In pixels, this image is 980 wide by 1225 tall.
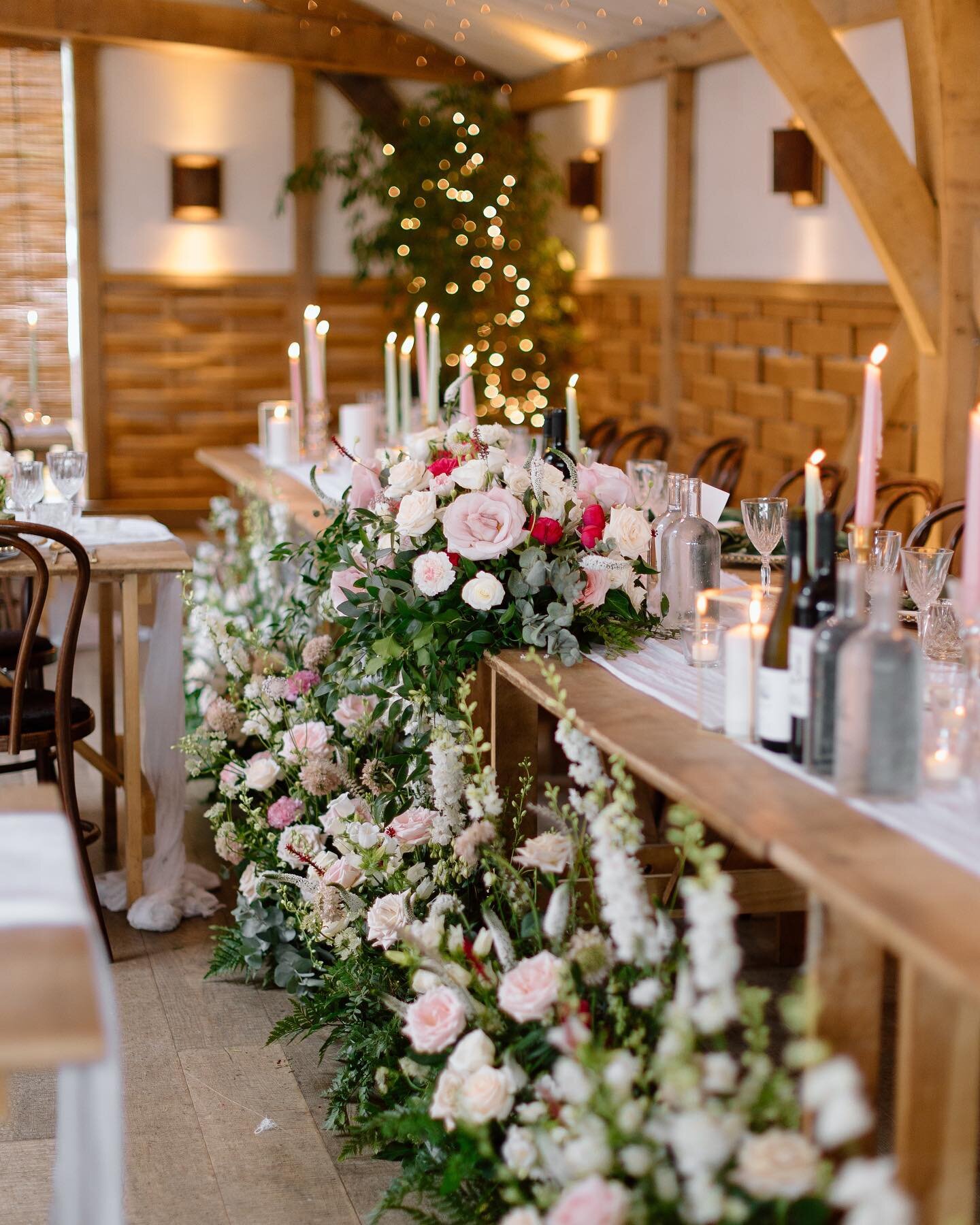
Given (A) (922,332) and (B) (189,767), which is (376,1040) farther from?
(A) (922,332)

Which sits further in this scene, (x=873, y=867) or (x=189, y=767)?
(x=189, y=767)

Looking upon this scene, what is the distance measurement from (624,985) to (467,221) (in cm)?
676

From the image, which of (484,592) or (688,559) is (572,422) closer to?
(688,559)

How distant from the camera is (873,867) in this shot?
1586mm

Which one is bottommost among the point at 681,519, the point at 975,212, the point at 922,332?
the point at 681,519

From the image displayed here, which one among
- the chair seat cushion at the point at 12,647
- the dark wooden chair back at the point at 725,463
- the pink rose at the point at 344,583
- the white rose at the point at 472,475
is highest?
the white rose at the point at 472,475

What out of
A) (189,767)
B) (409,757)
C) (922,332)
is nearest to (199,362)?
(922,332)

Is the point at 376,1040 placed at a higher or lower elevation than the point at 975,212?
lower

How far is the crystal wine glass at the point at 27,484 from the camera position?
350cm

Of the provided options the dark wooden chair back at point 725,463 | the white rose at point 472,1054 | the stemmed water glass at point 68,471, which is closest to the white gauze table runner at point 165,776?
the stemmed water glass at point 68,471

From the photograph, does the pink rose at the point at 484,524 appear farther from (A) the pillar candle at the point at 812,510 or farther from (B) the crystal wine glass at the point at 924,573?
(B) the crystal wine glass at the point at 924,573

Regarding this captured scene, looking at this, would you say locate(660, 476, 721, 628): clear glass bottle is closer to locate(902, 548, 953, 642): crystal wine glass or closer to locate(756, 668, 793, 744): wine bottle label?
locate(902, 548, 953, 642): crystal wine glass

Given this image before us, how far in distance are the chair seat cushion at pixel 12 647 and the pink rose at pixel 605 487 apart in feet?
5.87

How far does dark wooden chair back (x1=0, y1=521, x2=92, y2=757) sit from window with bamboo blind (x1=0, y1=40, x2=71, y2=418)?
5.72m
